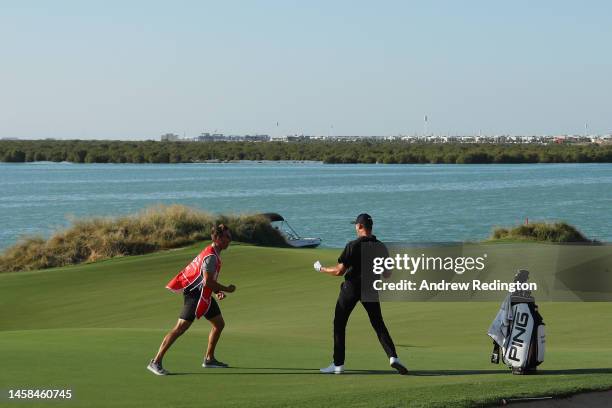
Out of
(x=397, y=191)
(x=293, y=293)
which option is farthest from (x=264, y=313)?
(x=397, y=191)

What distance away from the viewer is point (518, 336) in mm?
11453

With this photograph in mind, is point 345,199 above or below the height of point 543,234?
below

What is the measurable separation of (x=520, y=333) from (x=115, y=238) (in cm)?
2660

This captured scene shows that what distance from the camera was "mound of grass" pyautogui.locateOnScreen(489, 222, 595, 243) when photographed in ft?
133

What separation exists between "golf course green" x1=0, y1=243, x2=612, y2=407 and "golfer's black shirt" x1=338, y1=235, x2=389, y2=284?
113 cm

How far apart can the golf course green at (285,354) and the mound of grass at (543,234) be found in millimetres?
17248

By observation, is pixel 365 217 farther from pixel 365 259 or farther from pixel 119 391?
pixel 119 391

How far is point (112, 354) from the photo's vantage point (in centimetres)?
1260

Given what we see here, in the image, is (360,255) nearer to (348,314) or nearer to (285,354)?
(348,314)

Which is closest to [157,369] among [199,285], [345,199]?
[199,285]

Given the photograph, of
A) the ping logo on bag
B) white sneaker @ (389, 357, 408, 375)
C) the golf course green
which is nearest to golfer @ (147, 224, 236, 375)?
the golf course green

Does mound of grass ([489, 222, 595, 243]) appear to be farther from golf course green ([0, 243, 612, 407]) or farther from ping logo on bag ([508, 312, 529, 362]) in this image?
ping logo on bag ([508, 312, 529, 362])

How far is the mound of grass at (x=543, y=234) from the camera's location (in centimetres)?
4066

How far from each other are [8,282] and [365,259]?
19.3 meters
